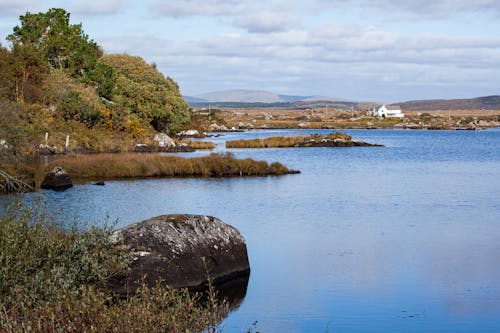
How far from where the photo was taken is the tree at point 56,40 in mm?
76375

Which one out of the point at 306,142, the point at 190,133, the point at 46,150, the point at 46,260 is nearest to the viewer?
the point at 46,260

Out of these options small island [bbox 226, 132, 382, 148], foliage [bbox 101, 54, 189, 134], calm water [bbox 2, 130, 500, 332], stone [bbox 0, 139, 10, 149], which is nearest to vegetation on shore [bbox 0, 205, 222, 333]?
calm water [bbox 2, 130, 500, 332]

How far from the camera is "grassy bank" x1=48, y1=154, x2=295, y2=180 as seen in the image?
44.8 meters

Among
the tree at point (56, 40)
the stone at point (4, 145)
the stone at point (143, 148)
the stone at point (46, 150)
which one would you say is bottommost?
the stone at point (143, 148)

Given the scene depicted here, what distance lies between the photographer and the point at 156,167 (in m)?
46.0

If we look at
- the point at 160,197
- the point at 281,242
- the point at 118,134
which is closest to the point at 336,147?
the point at 118,134

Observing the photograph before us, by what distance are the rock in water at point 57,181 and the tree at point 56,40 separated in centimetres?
3899

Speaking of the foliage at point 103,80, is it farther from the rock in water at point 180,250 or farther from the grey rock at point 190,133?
the rock in water at point 180,250

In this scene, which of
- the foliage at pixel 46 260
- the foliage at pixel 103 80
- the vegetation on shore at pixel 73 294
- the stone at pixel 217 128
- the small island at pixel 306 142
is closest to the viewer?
the vegetation on shore at pixel 73 294

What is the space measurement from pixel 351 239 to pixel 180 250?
954 centimetres

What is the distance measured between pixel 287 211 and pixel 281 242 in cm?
796

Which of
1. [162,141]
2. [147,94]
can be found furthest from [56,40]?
[162,141]

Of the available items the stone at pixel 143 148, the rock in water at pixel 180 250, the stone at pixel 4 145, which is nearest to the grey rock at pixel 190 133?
the stone at pixel 143 148

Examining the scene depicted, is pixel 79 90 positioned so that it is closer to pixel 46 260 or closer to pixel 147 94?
pixel 147 94
